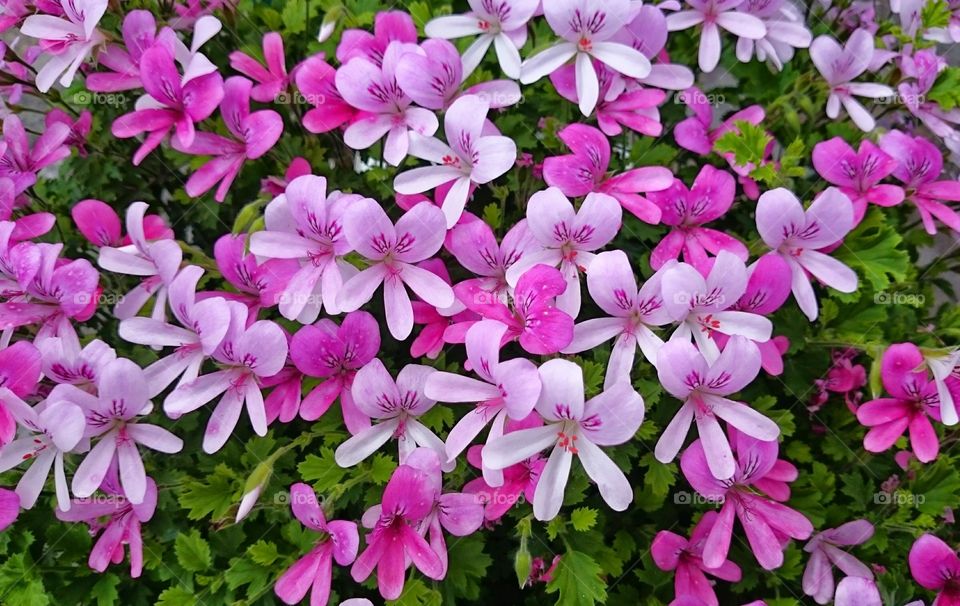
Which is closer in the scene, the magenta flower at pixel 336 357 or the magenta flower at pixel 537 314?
the magenta flower at pixel 537 314

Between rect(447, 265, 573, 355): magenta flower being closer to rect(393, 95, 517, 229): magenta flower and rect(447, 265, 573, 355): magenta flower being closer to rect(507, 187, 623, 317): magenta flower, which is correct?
rect(507, 187, 623, 317): magenta flower

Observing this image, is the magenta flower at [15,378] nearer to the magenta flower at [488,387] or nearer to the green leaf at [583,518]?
the magenta flower at [488,387]

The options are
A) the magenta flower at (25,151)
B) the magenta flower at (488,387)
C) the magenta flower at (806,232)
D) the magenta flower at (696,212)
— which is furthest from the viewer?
the magenta flower at (25,151)

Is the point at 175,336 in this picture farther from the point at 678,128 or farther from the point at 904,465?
the point at 904,465

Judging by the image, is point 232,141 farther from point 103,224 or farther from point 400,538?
point 400,538

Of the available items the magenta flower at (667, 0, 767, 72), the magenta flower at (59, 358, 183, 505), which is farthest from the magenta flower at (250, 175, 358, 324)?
the magenta flower at (667, 0, 767, 72)
